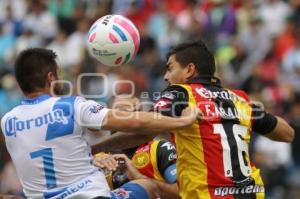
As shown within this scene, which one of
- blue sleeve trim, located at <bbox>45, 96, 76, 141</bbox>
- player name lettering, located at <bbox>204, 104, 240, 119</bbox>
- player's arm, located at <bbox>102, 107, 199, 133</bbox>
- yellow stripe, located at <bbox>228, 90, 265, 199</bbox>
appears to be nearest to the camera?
player's arm, located at <bbox>102, 107, 199, 133</bbox>

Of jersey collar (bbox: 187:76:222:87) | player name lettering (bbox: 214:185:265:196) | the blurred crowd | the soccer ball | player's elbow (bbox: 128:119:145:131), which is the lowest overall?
the blurred crowd

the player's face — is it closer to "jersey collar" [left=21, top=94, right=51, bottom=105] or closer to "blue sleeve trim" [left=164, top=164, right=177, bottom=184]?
"blue sleeve trim" [left=164, top=164, right=177, bottom=184]

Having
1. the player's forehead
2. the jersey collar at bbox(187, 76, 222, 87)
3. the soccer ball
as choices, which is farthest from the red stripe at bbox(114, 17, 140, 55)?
the jersey collar at bbox(187, 76, 222, 87)

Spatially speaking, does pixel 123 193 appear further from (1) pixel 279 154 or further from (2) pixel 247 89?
(2) pixel 247 89

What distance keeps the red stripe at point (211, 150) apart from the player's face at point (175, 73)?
0.93ft

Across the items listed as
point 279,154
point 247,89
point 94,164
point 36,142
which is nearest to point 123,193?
point 94,164

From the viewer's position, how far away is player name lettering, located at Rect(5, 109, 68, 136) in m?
7.94

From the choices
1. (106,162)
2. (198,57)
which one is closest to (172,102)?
(198,57)

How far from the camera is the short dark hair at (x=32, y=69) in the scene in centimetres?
812

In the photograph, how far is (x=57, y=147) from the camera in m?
7.96

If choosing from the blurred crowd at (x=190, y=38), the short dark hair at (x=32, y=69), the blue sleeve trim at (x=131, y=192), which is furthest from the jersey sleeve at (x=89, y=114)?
the blurred crowd at (x=190, y=38)

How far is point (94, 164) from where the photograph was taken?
821 centimetres

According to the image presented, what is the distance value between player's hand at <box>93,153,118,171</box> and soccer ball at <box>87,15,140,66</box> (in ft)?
3.64

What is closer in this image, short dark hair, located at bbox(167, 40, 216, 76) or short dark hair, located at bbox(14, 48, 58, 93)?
short dark hair, located at bbox(14, 48, 58, 93)
